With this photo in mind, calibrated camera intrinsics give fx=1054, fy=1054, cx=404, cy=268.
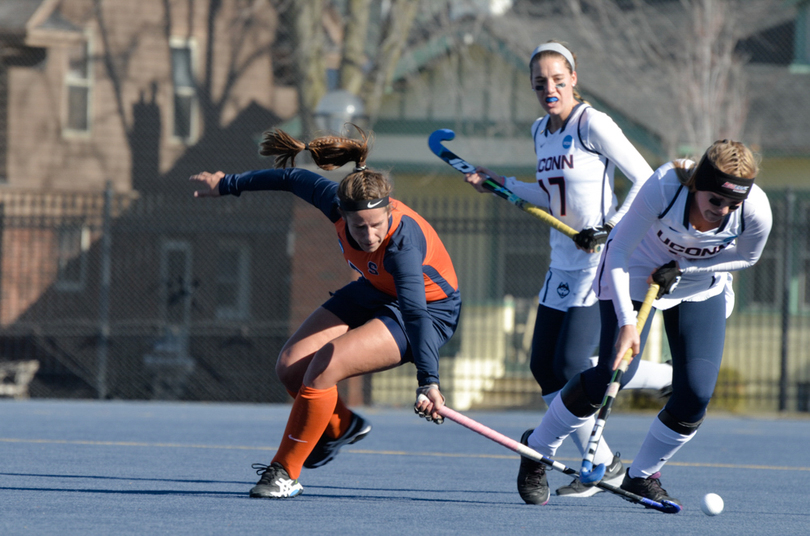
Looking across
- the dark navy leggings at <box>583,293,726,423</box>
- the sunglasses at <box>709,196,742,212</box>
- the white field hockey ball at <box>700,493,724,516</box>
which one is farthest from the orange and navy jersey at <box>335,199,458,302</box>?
the white field hockey ball at <box>700,493,724,516</box>

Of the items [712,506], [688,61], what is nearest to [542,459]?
[712,506]

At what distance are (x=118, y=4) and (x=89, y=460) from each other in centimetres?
1600

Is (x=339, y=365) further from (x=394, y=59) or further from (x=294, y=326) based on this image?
(x=394, y=59)

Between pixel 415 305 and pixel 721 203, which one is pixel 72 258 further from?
pixel 721 203

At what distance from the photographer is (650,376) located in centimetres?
520

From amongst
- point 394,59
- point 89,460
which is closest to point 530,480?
point 89,460

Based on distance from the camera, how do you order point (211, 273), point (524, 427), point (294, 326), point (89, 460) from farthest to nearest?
point (211, 273), point (294, 326), point (524, 427), point (89, 460)

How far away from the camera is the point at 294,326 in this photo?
12242 mm

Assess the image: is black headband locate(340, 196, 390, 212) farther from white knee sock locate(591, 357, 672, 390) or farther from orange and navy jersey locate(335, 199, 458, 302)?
white knee sock locate(591, 357, 672, 390)

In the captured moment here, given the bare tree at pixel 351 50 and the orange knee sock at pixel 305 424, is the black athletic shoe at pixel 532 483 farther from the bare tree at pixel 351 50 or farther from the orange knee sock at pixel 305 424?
the bare tree at pixel 351 50

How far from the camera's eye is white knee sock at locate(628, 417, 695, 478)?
15.1ft

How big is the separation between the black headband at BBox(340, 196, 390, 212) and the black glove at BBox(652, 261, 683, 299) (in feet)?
3.92

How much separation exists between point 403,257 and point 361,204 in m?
0.28

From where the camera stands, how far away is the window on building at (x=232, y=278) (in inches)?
747
